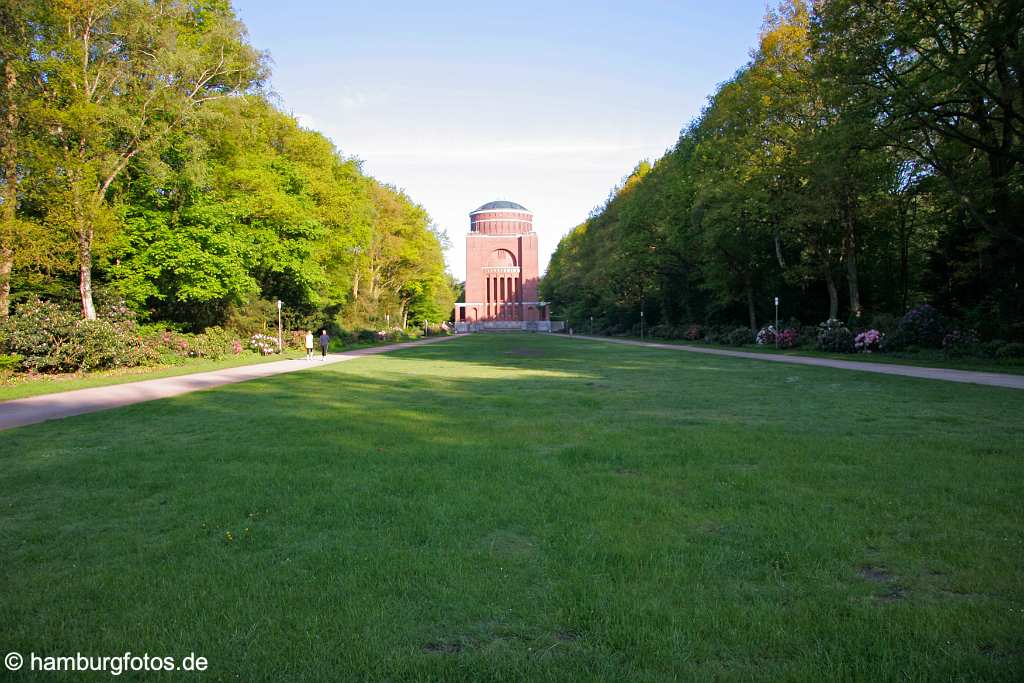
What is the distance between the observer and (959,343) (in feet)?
70.4

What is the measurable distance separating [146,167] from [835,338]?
95.4ft

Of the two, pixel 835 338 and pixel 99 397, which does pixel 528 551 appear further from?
pixel 835 338

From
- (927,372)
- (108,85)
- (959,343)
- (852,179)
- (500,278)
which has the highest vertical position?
(108,85)

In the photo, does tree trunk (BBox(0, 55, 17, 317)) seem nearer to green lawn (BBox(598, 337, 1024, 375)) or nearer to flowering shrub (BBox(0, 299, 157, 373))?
flowering shrub (BBox(0, 299, 157, 373))

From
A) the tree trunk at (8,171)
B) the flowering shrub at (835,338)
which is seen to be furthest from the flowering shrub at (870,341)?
the tree trunk at (8,171)

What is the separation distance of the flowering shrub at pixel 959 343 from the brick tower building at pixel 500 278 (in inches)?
4176

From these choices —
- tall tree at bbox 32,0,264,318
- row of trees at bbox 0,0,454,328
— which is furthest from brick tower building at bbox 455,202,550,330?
tall tree at bbox 32,0,264,318

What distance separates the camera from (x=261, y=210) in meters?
28.7

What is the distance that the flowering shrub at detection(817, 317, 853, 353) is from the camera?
26.9 metres

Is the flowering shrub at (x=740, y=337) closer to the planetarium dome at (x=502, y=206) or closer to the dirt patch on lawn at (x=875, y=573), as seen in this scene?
the dirt patch on lawn at (x=875, y=573)

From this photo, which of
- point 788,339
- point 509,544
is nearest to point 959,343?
point 788,339

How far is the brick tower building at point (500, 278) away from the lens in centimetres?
12900

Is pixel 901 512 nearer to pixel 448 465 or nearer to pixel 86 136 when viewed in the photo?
pixel 448 465

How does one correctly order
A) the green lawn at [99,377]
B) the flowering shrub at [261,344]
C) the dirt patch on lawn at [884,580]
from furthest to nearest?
the flowering shrub at [261,344]
the green lawn at [99,377]
the dirt patch on lawn at [884,580]
